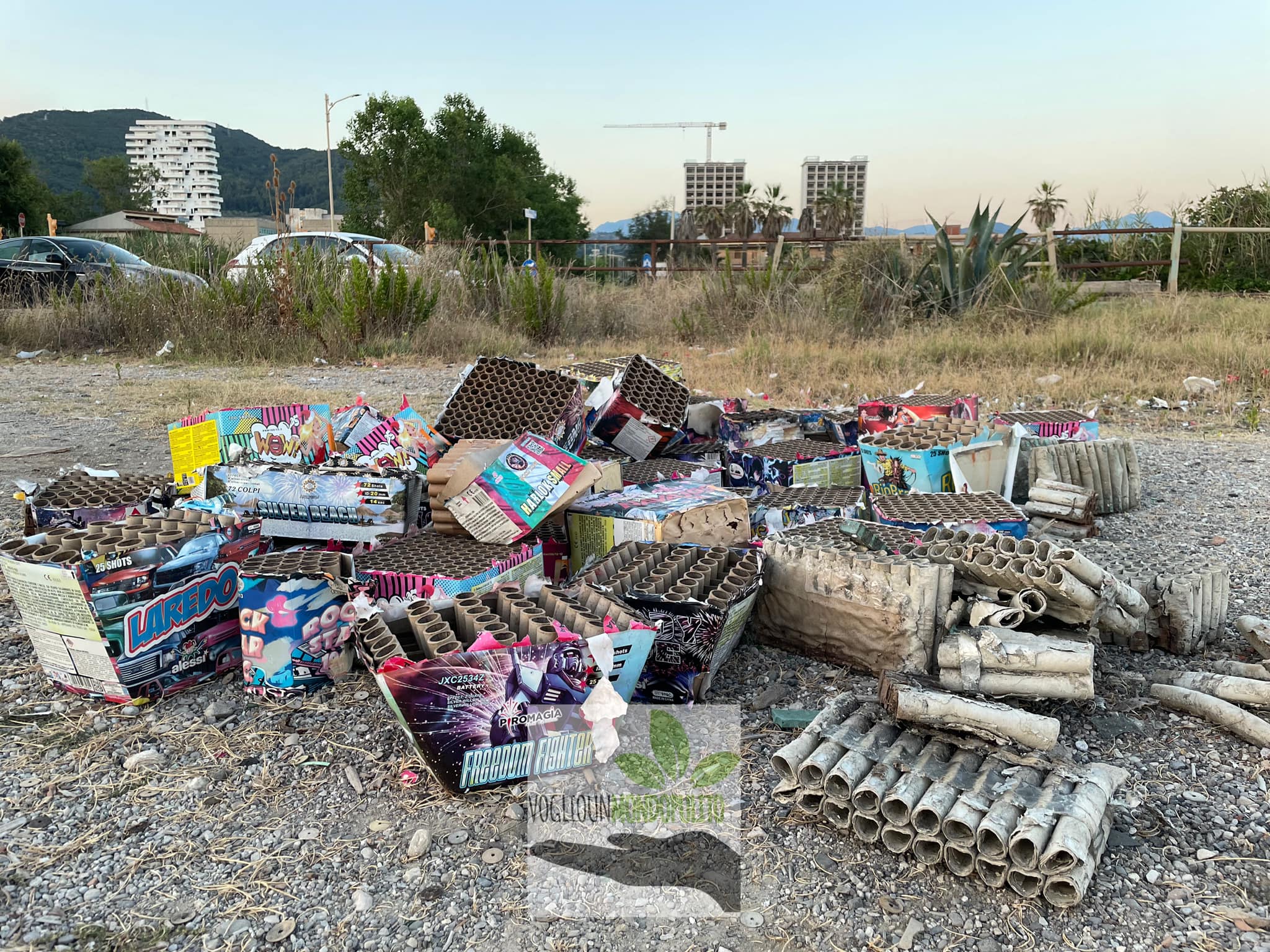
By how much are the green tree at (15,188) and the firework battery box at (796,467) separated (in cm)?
3273

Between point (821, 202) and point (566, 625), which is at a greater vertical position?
point (821, 202)

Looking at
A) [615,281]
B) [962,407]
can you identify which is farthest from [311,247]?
[962,407]

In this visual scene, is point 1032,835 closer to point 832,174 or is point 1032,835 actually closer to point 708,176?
point 832,174

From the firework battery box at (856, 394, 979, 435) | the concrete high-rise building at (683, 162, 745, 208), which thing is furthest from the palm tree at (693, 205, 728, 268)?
the concrete high-rise building at (683, 162, 745, 208)

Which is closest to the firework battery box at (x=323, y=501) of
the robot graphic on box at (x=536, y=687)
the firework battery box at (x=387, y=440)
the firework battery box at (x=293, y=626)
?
the firework battery box at (x=387, y=440)

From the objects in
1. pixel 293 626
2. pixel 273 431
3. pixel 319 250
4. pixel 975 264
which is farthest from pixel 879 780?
pixel 319 250

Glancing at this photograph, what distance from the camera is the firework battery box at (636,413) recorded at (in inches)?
157

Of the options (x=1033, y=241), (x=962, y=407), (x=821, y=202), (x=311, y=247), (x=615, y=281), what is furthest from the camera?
(x=821, y=202)

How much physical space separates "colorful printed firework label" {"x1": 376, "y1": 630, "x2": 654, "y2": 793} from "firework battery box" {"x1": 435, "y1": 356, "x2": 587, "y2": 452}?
4.96 feet

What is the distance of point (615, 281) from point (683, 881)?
1140cm

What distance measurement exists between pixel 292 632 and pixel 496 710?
30.0 inches

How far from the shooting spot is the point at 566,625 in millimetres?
2100

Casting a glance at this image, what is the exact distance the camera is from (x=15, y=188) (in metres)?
28.8

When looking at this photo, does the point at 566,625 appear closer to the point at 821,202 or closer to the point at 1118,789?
the point at 1118,789
